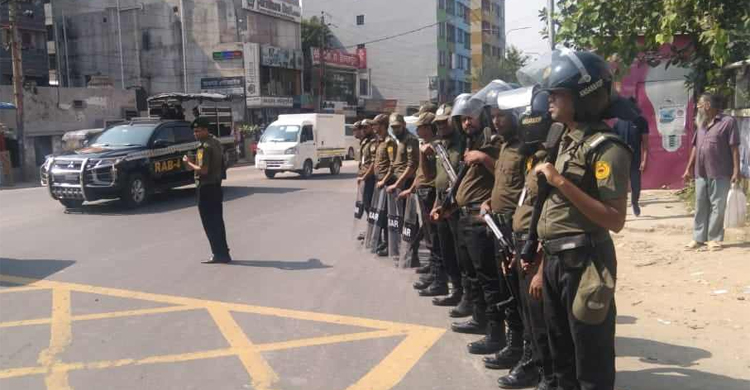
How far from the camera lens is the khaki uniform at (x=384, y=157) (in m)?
8.52

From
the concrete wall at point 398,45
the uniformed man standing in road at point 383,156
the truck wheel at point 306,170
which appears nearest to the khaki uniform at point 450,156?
the uniformed man standing in road at point 383,156

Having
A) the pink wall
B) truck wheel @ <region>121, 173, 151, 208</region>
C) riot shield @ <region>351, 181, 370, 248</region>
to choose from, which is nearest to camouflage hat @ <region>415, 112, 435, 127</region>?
riot shield @ <region>351, 181, 370, 248</region>

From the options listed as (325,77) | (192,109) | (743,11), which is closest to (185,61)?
(325,77)

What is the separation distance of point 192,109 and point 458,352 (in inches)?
728

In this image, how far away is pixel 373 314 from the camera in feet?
19.2

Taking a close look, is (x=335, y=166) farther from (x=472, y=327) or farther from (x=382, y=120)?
(x=472, y=327)

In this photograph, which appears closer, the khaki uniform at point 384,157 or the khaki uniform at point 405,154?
the khaki uniform at point 405,154

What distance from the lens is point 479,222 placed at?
14.9ft

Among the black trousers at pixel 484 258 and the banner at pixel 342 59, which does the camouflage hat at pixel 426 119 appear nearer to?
the black trousers at pixel 484 258

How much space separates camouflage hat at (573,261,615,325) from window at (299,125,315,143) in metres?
18.7

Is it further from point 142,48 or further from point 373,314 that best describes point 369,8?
point 373,314

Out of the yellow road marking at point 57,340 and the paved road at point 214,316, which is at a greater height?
the yellow road marking at point 57,340

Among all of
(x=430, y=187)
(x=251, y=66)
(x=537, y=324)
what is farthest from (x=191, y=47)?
(x=537, y=324)

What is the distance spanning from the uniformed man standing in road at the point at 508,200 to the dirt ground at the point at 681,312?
28.7 inches
